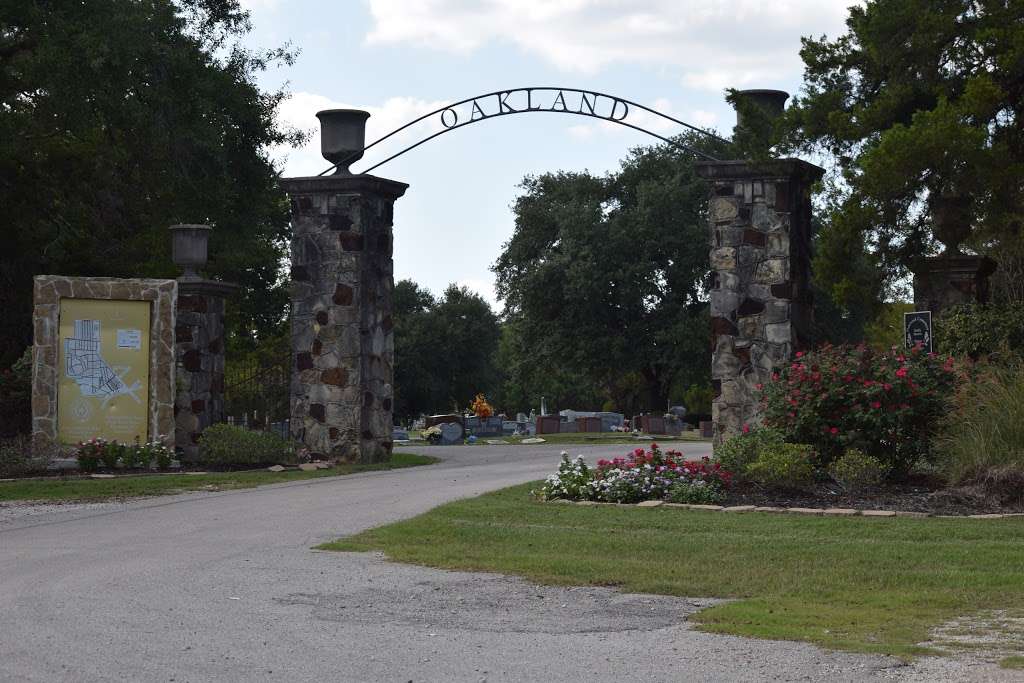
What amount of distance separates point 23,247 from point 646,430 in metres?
21.5

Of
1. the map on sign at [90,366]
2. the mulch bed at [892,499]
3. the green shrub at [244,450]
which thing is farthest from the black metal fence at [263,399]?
the mulch bed at [892,499]

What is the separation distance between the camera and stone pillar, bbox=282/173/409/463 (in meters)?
21.8

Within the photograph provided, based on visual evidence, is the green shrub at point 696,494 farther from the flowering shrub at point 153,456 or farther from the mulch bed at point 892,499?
the flowering shrub at point 153,456

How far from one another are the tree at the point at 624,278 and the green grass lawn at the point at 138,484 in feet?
92.0

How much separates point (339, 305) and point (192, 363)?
2890 mm

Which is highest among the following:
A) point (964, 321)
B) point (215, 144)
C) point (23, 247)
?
point (215, 144)

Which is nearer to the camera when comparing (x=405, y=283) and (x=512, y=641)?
(x=512, y=641)

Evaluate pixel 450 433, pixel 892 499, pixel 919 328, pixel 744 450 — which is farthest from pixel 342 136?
pixel 450 433

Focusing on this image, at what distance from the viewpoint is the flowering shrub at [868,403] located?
51.0ft

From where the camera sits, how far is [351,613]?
8391 mm

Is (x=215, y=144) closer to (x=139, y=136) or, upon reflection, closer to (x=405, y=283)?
(x=139, y=136)

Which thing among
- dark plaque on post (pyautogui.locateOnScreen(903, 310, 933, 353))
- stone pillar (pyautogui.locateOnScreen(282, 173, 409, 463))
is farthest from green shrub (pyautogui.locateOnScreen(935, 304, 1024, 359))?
stone pillar (pyautogui.locateOnScreen(282, 173, 409, 463))

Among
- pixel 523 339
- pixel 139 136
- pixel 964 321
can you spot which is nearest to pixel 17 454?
pixel 139 136

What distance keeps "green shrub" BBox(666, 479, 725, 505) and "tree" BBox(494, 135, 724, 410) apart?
1297 inches
